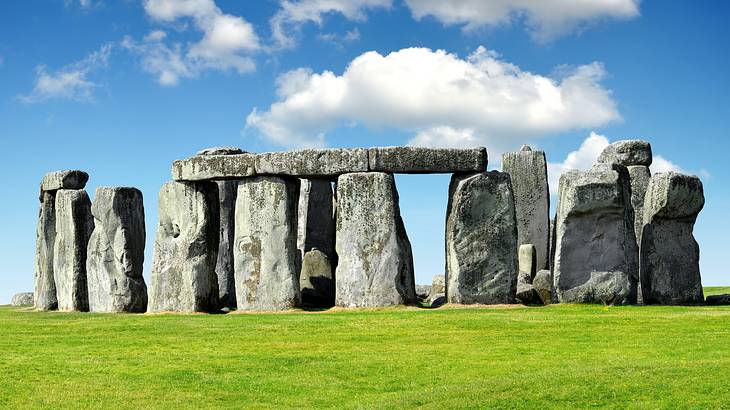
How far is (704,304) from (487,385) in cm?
1311

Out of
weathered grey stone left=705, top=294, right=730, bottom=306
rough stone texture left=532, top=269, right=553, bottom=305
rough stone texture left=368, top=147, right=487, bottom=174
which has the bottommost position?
weathered grey stone left=705, top=294, right=730, bottom=306

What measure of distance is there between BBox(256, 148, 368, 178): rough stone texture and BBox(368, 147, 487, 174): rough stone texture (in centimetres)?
37

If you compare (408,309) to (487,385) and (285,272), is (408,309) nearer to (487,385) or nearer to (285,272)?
(285,272)

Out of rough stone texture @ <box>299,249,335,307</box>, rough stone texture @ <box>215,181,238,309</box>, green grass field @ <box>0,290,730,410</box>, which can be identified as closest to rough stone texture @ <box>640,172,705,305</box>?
green grass field @ <box>0,290,730,410</box>

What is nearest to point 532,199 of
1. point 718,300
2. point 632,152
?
point 632,152

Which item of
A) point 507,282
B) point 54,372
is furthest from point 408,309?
point 54,372

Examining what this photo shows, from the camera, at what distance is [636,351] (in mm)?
15742

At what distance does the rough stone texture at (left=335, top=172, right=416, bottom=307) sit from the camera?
22.7 metres

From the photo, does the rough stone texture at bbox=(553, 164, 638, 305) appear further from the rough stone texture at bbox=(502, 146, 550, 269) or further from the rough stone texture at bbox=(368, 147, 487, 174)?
the rough stone texture at bbox=(502, 146, 550, 269)

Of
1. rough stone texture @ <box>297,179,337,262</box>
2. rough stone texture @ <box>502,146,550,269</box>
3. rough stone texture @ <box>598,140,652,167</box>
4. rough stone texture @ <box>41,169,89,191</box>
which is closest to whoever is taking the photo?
rough stone texture @ <box>41,169,89,191</box>

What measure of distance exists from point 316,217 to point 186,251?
16.0ft

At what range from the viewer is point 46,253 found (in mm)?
27641

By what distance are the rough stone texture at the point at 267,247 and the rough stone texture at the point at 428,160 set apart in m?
2.25

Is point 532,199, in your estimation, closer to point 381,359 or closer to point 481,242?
point 481,242
